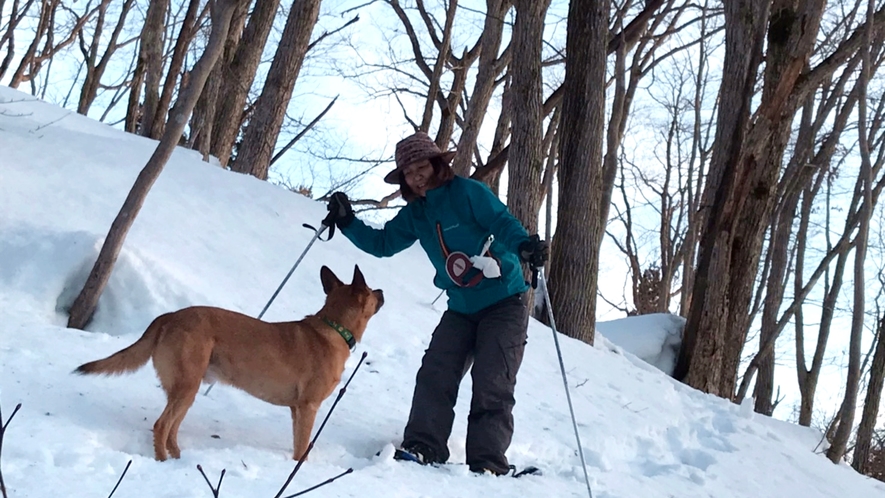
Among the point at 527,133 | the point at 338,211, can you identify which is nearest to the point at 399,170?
the point at 338,211

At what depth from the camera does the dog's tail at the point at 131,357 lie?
375 cm

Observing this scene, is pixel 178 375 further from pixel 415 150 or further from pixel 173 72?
pixel 173 72

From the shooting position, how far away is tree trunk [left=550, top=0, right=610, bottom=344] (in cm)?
930

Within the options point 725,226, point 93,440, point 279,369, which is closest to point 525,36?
point 725,226

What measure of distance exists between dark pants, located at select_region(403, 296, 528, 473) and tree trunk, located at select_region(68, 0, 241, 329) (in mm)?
2389

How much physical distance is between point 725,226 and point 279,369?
24.3ft

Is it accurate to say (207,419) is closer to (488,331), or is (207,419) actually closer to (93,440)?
(93,440)

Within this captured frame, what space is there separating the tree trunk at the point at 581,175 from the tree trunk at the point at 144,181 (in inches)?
204

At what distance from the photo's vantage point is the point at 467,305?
16.3ft

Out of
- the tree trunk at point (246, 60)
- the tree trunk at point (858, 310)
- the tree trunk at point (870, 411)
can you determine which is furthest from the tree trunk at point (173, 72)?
the tree trunk at point (870, 411)

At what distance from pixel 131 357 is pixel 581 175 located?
668 cm

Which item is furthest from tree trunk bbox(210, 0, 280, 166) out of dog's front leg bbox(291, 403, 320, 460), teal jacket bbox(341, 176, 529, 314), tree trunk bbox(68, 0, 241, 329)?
dog's front leg bbox(291, 403, 320, 460)

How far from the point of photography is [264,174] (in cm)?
1178

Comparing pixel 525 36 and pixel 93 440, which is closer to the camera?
pixel 93 440
